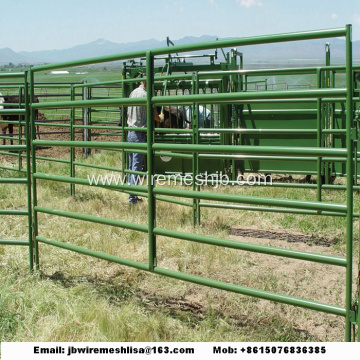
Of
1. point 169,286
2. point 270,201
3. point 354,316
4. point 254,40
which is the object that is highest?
point 254,40

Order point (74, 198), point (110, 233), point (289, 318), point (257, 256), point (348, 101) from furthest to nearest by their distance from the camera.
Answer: point (74, 198) → point (110, 233) → point (257, 256) → point (289, 318) → point (348, 101)

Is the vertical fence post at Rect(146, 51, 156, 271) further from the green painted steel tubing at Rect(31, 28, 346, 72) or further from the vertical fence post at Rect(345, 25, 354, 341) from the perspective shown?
the vertical fence post at Rect(345, 25, 354, 341)

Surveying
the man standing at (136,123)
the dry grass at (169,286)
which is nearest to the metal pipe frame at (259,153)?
the dry grass at (169,286)

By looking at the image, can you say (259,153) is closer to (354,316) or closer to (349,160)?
(349,160)

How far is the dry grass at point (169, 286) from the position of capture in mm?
2727

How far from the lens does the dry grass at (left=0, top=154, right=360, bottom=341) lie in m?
2.73

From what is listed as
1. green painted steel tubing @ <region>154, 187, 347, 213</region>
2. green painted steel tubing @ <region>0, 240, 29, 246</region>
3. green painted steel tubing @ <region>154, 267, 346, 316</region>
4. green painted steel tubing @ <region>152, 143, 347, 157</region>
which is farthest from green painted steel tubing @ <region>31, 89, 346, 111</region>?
green painted steel tubing @ <region>0, 240, 29, 246</region>

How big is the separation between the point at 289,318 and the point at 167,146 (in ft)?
4.63

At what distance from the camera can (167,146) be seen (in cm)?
269

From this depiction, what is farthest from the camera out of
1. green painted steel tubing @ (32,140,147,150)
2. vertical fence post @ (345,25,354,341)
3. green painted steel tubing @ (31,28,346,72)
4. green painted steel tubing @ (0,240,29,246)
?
green painted steel tubing @ (0,240,29,246)

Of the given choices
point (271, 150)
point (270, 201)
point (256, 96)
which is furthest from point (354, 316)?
point (256, 96)

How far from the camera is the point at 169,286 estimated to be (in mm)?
3420
